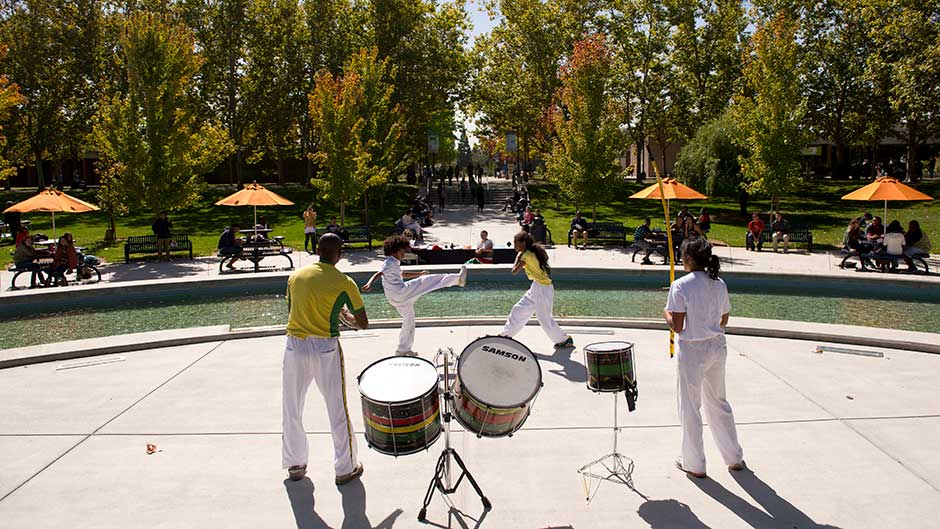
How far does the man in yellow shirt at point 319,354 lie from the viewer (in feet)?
18.1

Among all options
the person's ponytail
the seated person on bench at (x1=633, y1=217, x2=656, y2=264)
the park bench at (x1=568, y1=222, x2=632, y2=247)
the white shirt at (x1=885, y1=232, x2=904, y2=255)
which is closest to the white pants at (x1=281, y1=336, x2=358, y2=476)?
the person's ponytail

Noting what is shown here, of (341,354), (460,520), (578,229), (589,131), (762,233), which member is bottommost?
(460,520)

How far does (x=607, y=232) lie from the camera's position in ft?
78.9

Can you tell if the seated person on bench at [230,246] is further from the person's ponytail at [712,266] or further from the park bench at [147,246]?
the person's ponytail at [712,266]

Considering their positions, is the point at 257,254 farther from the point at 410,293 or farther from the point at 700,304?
the point at 700,304

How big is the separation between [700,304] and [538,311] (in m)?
4.18

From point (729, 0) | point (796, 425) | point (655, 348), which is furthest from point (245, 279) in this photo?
point (729, 0)

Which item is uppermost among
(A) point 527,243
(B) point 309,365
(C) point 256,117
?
(C) point 256,117

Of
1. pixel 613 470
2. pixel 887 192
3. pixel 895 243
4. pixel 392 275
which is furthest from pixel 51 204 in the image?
pixel 887 192

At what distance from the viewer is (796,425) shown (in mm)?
6820

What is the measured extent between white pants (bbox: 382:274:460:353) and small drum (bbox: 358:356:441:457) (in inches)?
105

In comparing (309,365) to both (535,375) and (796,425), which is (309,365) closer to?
(535,375)

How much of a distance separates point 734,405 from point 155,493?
18.3 ft

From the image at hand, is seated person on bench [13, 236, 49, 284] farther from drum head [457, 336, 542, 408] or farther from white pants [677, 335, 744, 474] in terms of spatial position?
white pants [677, 335, 744, 474]
